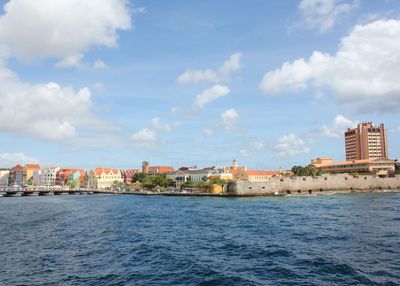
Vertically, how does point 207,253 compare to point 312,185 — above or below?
below

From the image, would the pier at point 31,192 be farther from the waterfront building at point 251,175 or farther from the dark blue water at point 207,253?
the dark blue water at point 207,253

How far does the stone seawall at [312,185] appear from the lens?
11738 cm

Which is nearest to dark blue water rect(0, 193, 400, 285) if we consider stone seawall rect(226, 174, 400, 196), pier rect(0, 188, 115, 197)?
stone seawall rect(226, 174, 400, 196)

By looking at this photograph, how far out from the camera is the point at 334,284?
20.0 metres

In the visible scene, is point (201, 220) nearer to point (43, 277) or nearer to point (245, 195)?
point (43, 277)

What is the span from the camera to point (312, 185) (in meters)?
123

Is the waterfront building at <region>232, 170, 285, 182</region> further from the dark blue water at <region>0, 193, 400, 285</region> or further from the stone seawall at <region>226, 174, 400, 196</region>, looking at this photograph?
the dark blue water at <region>0, 193, 400, 285</region>

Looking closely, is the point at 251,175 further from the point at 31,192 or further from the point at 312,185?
the point at 31,192

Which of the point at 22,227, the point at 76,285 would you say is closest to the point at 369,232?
the point at 76,285

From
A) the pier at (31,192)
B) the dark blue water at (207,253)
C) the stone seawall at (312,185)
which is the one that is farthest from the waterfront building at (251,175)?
the dark blue water at (207,253)

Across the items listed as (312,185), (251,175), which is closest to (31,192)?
(251,175)

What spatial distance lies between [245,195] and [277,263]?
91.0 m

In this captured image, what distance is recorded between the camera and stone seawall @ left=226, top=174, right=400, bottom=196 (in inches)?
4621

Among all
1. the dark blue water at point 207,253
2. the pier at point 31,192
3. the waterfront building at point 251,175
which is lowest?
the dark blue water at point 207,253
